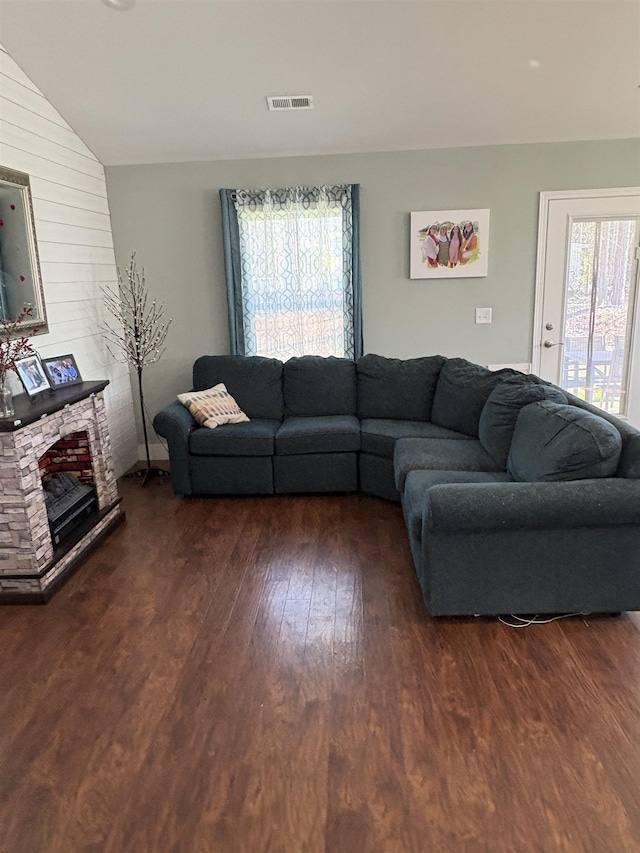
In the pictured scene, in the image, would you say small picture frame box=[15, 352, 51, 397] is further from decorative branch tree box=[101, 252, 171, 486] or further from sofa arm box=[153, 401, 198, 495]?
decorative branch tree box=[101, 252, 171, 486]

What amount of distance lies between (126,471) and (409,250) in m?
2.88

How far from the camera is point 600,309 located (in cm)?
459

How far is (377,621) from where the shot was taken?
2.62 metres

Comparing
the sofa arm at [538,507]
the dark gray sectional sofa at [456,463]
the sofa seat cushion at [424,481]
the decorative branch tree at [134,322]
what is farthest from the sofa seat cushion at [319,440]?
the sofa arm at [538,507]

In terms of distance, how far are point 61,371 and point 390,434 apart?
213 cm

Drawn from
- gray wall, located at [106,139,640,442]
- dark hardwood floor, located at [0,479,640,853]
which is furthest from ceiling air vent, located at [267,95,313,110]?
dark hardwood floor, located at [0,479,640,853]

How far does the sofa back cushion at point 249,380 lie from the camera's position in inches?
177

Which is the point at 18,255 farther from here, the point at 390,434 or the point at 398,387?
the point at 398,387

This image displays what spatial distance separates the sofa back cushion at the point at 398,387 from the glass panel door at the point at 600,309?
3.90 feet

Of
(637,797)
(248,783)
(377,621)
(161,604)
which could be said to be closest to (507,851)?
(637,797)

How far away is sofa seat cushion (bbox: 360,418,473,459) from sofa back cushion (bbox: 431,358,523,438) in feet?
0.25

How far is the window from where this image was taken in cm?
450

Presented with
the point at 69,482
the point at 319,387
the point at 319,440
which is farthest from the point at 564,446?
the point at 69,482

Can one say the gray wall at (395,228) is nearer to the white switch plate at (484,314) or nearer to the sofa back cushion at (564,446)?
the white switch plate at (484,314)
